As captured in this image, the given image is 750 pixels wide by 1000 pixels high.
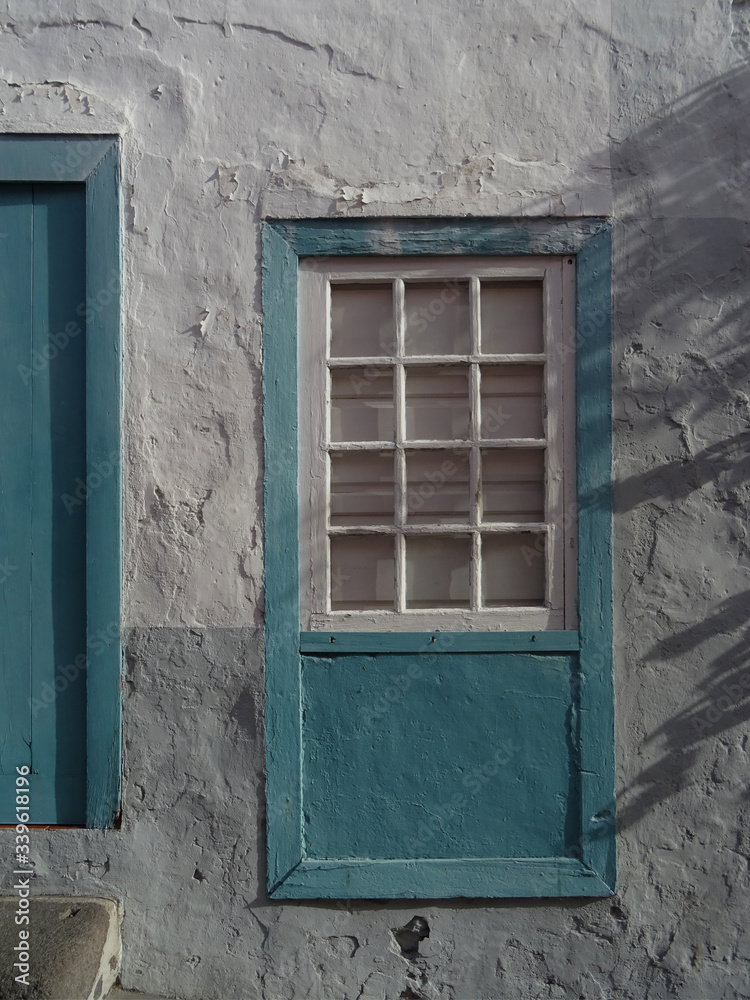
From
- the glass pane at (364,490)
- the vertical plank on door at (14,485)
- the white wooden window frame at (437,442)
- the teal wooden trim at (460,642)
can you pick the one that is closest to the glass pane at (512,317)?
the white wooden window frame at (437,442)

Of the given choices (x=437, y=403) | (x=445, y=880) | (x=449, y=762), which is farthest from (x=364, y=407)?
(x=445, y=880)

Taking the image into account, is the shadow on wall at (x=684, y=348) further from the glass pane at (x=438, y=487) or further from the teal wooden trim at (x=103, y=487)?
the teal wooden trim at (x=103, y=487)

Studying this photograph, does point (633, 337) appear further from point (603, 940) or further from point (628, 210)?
point (603, 940)

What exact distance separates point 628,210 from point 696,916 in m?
2.52

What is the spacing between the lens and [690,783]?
2811mm

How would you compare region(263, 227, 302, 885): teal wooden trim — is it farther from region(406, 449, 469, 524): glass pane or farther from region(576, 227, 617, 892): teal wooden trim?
region(576, 227, 617, 892): teal wooden trim

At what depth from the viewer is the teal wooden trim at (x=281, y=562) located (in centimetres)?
280

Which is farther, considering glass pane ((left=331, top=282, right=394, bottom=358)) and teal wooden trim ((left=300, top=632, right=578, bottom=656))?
glass pane ((left=331, top=282, right=394, bottom=358))

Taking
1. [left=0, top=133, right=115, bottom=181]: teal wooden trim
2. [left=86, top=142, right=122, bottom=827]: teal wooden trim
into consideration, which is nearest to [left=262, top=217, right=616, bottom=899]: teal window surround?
[left=86, top=142, right=122, bottom=827]: teal wooden trim

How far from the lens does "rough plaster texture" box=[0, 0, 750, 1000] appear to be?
9.23 feet

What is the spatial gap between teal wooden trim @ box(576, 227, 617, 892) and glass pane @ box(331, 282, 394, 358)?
27.8 inches

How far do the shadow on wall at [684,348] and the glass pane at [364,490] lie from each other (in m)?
0.83

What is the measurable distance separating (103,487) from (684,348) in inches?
84.8

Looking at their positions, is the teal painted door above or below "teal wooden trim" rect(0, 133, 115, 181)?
below
